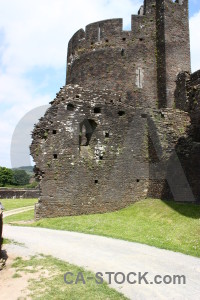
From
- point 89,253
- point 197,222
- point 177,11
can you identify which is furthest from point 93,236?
point 177,11

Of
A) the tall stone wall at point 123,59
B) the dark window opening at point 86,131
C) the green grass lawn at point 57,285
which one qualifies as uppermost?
the tall stone wall at point 123,59

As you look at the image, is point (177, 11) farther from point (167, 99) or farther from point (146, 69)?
point (167, 99)

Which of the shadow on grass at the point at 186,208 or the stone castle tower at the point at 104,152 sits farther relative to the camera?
the stone castle tower at the point at 104,152

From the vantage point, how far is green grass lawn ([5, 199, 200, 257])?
29.0 ft

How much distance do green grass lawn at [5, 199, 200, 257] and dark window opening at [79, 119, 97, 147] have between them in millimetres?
4128

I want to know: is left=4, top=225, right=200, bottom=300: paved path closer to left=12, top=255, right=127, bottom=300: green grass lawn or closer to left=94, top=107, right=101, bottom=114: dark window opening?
left=12, top=255, right=127, bottom=300: green grass lawn

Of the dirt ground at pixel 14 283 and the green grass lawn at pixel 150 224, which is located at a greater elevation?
the green grass lawn at pixel 150 224

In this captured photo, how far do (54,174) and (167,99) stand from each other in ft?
36.7

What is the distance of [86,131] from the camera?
1556 cm

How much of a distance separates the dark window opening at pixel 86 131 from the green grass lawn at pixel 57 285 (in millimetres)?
9112

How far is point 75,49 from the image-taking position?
78.7 feet

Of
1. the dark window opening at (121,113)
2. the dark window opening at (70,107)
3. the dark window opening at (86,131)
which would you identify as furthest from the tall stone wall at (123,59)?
the dark window opening at (70,107)

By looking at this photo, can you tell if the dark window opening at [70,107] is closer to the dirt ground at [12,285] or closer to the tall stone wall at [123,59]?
the tall stone wall at [123,59]

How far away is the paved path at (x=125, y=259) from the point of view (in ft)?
16.4
